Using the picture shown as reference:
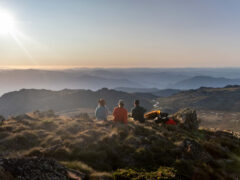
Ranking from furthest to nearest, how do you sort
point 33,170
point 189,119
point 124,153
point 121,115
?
point 189,119, point 121,115, point 124,153, point 33,170

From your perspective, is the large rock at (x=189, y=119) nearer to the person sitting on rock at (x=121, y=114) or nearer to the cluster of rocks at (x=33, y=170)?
the person sitting on rock at (x=121, y=114)

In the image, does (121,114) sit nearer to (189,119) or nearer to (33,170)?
(189,119)

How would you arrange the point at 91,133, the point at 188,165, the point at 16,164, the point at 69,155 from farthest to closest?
1. the point at 91,133
2. the point at 69,155
3. the point at 188,165
4. the point at 16,164

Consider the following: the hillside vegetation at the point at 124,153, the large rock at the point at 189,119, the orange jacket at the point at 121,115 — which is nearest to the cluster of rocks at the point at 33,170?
the hillside vegetation at the point at 124,153

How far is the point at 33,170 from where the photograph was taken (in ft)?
→ 20.0

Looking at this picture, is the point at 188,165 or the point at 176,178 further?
the point at 188,165

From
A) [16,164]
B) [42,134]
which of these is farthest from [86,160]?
[42,134]

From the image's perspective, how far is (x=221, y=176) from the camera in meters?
5.29

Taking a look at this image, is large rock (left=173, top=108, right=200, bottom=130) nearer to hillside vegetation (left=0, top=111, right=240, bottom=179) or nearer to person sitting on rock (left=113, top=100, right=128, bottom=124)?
person sitting on rock (left=113, top=100, right=128, bottom=124)

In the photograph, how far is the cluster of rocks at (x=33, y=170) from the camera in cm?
565

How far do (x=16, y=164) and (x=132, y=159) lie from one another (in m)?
5.77

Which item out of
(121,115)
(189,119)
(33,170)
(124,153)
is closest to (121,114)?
(121,115)

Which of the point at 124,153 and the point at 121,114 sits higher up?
the point at 121,114

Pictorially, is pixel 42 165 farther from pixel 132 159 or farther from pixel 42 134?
pixel 42 134
